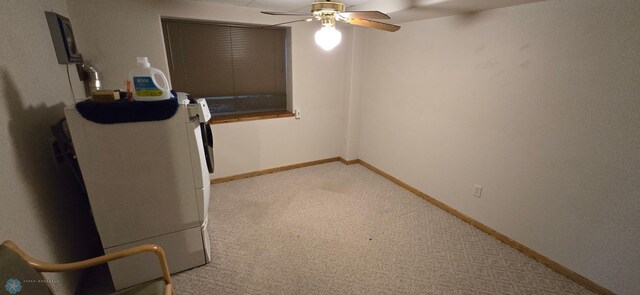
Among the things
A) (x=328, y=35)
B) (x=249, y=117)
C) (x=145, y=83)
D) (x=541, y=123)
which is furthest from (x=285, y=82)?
(x=541, y=123)

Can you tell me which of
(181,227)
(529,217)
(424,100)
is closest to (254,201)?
(181,227)

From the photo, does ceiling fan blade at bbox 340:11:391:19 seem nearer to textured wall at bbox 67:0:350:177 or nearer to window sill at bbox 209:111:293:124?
textured wall at bbox 67:0:350:177

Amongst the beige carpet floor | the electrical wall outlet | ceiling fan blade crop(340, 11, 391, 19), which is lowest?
the beige carpet floor

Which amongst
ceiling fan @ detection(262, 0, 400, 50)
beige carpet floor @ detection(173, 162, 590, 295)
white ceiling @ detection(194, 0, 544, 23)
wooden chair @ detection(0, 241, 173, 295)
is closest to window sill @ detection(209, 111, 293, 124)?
beige carpet floor @ detection(173, 162, 590, 295)

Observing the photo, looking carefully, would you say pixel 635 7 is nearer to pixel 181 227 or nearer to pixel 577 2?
pixel 577 2

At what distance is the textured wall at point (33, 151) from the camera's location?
1.22 m

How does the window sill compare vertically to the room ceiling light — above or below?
below

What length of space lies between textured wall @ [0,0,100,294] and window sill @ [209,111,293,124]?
4.55 ft

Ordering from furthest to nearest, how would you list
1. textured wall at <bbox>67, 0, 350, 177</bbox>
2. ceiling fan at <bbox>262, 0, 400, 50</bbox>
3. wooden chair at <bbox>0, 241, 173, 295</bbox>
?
1. textured wall at <bbox>67, 0, 350, 177</bbox>
2. ceiling fan at <bbox>262, 0, 400, 50</bbox>
3. wooden chair at <bbox>0, 241, 173, 295</bbox>

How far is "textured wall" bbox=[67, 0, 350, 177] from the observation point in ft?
7.78

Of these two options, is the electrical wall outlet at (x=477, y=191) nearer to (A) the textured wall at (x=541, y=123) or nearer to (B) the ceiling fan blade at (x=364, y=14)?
(A) the textured wall at (x=541, y=123)

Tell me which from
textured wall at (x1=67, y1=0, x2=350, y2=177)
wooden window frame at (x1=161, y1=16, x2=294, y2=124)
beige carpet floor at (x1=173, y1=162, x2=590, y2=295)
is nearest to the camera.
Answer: beige carpet floor at (x1=173, y1=162, x2=590, y2=295)

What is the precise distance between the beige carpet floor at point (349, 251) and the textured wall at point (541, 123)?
1.02 ft

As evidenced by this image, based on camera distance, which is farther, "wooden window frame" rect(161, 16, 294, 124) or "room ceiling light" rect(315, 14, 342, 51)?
"wooden window frame" rect(161, 16, 294, 124)
